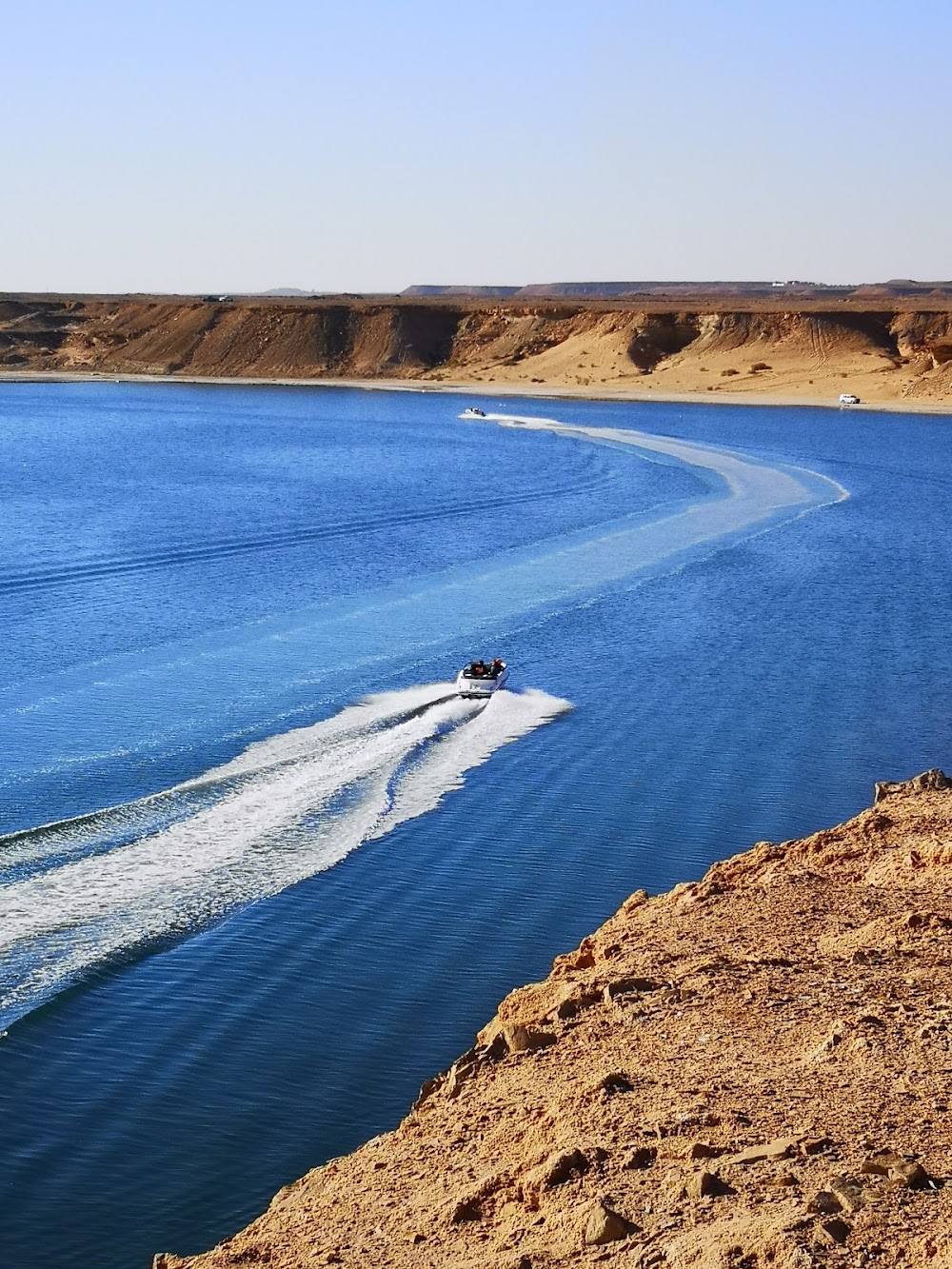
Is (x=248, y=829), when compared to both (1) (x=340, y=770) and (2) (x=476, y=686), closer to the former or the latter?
(1) (x=340, y=770)

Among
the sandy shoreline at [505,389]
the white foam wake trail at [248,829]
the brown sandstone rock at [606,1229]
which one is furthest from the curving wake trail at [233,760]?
the sandy shoreline at [505,389]

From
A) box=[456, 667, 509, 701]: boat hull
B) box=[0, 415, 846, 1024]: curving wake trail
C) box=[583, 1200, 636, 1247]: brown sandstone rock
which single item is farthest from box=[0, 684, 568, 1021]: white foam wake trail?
box=[583, 1200, 636, 1247]: brown sandstone rock

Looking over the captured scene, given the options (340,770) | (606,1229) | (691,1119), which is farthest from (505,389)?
(606,1229)

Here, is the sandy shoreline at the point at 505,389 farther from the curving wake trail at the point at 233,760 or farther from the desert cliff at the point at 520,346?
→ the curving wake trail at the point at 233,760

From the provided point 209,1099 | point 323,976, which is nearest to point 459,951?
point 323,976

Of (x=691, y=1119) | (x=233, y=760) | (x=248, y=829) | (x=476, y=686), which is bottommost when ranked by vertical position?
(x=248, y=829)

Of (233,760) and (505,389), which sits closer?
(233,760)

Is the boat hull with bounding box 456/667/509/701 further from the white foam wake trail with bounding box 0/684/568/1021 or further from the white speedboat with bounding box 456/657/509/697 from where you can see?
the white foam wake trail with bounding box 0/684/568/1021
